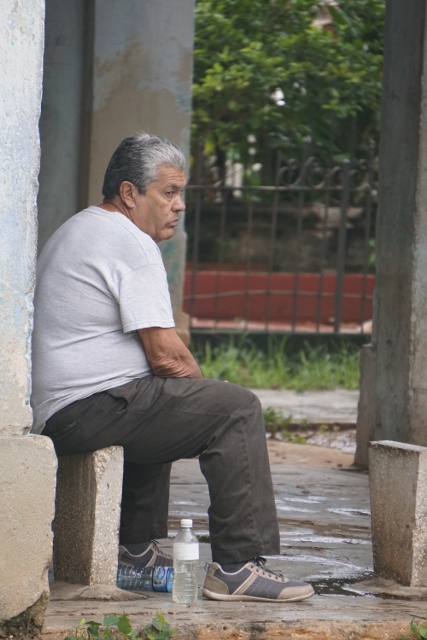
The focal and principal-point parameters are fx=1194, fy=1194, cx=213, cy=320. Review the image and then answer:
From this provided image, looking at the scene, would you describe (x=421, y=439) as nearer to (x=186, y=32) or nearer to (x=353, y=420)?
(x=186, y=32)

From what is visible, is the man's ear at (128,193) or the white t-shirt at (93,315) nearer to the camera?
the white t-shirt at (93,315)

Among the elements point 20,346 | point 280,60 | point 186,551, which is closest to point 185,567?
point 186,551

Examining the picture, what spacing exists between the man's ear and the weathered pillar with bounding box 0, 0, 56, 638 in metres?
0.58

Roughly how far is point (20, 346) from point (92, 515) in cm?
66

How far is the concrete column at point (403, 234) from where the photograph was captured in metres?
5.59

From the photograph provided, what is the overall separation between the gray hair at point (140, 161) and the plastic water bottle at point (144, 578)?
1.24 metres

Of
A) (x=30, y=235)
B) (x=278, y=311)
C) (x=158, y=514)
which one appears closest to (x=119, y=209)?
(x=30, y=235)

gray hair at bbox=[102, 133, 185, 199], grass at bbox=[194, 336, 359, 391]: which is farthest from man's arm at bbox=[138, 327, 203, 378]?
grass at bbox=[194, 336, 359, 391]

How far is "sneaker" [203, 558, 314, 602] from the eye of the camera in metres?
3.70

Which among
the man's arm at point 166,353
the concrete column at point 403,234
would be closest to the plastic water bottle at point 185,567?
the man's arm at point 166,353

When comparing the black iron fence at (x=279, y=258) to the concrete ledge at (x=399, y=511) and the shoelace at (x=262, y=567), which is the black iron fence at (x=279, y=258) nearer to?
the concrete ledge at (x=399, y=511)

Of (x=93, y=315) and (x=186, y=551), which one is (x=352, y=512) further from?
(x=93, y=315)

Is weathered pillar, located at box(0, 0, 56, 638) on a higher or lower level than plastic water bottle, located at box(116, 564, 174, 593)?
higher

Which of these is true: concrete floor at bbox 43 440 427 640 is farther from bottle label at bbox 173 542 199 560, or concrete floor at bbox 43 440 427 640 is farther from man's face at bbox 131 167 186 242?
man's face at bbox 131 167 186 242
